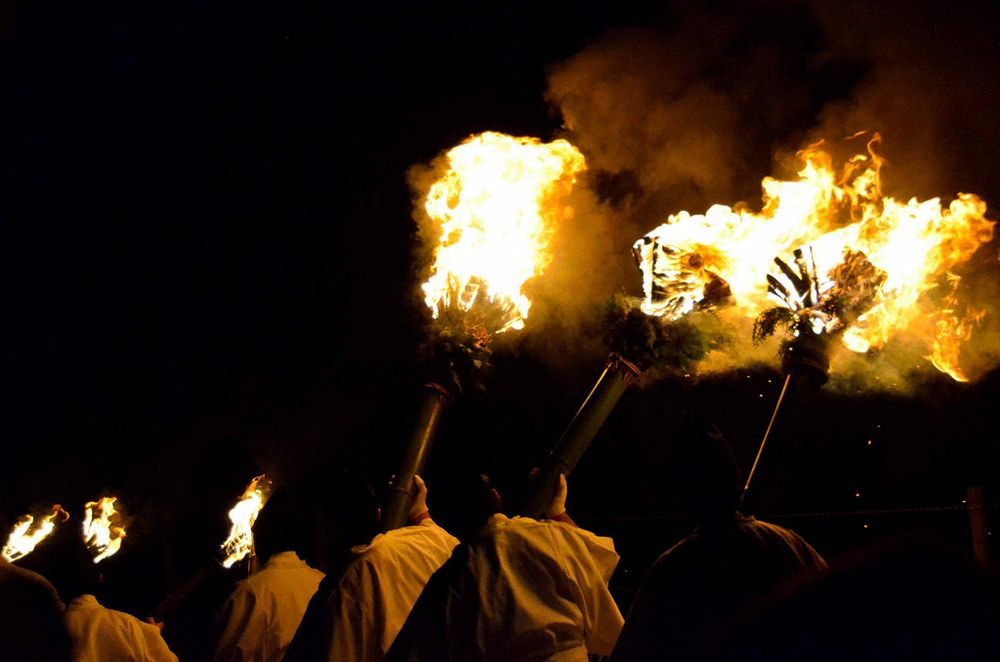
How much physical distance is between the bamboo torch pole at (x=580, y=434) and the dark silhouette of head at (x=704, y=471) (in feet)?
5.24

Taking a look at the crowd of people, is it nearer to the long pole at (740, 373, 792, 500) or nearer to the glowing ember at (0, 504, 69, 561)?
the long pole at (740, 373, 792, 500)

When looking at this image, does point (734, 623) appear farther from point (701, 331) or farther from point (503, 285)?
point (503, 285)

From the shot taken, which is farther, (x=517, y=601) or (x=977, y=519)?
(x=977, y=519)

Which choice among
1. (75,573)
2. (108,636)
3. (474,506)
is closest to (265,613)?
(108,636)

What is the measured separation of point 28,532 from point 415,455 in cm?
1112

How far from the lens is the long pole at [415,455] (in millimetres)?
5312

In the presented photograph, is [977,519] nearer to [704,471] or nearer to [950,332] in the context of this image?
[950,332]

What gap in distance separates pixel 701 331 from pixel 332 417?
6992 mm

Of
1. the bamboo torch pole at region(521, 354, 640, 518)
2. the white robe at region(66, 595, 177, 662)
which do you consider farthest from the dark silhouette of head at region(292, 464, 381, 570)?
the white robe at region(66, 595, 177, 662)

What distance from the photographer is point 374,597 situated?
4508 millimetres

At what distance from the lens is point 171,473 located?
44.8 feet

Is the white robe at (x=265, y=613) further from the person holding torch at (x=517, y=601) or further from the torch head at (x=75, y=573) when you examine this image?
the person holding torch at (x=517, y=601)

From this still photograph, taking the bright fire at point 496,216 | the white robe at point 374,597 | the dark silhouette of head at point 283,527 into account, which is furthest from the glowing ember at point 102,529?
the white robe at point 374,597

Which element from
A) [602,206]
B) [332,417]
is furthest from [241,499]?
[602,206]
